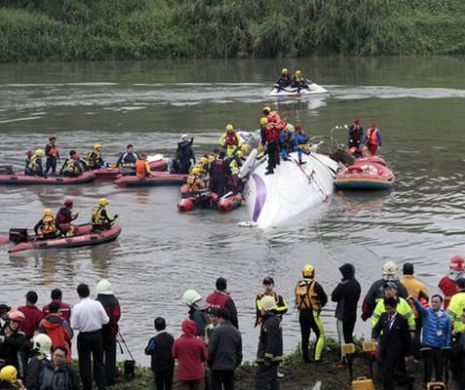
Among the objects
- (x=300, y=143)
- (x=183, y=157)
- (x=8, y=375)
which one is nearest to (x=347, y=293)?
(x=8, y=375)

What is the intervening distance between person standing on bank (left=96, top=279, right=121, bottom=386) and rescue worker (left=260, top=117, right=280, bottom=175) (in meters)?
14.0

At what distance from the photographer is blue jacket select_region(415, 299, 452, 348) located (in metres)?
13.3

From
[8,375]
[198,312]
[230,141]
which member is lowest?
[198,312]

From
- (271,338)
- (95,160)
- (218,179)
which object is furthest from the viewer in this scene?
(95,160)

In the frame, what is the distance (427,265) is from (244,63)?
168 ft

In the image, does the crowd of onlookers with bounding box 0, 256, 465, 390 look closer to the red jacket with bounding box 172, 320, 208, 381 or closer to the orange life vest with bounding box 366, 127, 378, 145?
the red jacket with bounding box 172, 320, 208, 381

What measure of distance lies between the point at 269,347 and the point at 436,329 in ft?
6.75

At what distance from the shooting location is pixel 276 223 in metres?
25.8

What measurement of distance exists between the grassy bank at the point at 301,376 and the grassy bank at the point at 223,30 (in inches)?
2303

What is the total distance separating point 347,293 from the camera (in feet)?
48.0

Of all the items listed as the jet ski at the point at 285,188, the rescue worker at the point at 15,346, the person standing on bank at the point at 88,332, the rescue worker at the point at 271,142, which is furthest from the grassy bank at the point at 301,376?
the rescue worker at the point at 271,142

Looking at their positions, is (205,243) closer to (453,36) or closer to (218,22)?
(218,22)

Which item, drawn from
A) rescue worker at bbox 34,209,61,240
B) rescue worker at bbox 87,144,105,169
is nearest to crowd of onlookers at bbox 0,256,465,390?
rescue worker at bbox 34,209,61,240

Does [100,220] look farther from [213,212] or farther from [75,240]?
[213,212]
